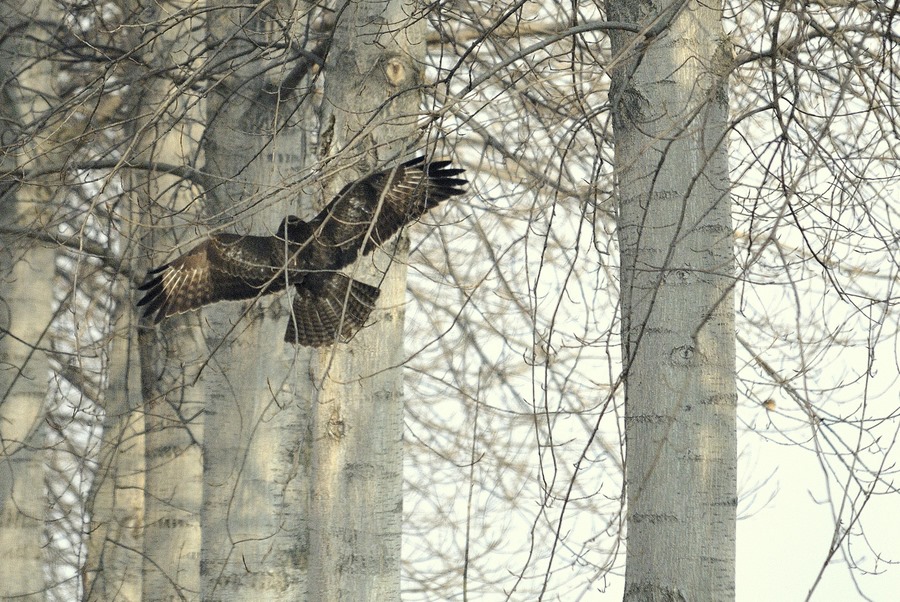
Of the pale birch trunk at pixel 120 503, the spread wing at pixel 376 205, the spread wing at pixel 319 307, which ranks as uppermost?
the spread wing at pixel 376 205

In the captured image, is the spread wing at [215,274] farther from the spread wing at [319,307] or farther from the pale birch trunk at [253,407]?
the pale birch trunk at [253,407]

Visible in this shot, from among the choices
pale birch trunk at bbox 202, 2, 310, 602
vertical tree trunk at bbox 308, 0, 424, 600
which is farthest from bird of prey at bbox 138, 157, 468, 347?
pale birch trunk at bbox 202, 2, 310, 602

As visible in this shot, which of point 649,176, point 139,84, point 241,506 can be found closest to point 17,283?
point 139,84

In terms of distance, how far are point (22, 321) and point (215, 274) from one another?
177cm

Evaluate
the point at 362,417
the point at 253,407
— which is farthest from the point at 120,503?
the point at 362,417

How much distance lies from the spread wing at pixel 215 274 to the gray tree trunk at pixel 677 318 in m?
1.59

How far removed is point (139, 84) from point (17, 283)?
47.6 inches

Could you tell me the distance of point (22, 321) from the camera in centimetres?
534

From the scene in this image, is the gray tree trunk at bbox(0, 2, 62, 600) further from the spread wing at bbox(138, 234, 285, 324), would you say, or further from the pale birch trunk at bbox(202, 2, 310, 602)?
the spread wing at bbox(138, 234, 285, 324)

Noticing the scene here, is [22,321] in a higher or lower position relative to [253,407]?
higher

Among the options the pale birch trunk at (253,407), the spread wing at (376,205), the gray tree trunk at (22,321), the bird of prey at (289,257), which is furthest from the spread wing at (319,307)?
the gray tree trunk at (22,321)

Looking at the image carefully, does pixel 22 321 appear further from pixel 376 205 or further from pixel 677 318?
pixel 677 318

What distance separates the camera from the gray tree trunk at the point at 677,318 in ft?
9.57

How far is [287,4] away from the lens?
5.34m
